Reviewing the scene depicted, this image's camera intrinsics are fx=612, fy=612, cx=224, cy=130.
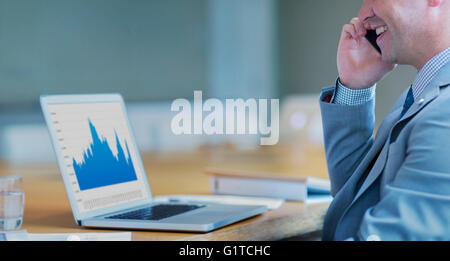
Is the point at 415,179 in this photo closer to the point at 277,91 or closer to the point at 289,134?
the point at 289,134

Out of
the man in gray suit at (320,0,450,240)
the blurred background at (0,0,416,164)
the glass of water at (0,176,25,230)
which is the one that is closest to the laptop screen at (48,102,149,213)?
the glass of water at (0,176,25,230)

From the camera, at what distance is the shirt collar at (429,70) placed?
118 cm

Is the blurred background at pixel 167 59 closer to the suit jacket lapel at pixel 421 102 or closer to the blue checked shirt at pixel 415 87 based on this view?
the blue checked shirt at pixel 415 87

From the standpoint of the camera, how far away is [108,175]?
54.0 inches

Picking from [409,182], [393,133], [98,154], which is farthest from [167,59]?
[409,182]

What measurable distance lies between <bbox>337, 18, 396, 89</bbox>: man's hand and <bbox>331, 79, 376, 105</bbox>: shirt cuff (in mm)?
17

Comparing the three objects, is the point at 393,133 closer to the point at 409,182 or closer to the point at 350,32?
the point at 409,182

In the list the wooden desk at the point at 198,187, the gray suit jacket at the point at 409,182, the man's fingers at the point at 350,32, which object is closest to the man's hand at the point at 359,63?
the man's fingers at the point at 350,32

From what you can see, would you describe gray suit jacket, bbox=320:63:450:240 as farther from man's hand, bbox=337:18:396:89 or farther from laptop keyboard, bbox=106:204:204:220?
laptop keyboard, bbox=106:204:204:220

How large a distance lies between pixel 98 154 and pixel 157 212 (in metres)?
0.19

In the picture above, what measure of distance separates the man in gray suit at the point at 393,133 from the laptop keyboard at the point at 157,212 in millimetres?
319

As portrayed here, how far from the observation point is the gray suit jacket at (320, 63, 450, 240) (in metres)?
0.95

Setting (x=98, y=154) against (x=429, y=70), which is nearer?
(x=429, y=70)

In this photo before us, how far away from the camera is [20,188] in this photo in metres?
1.26
